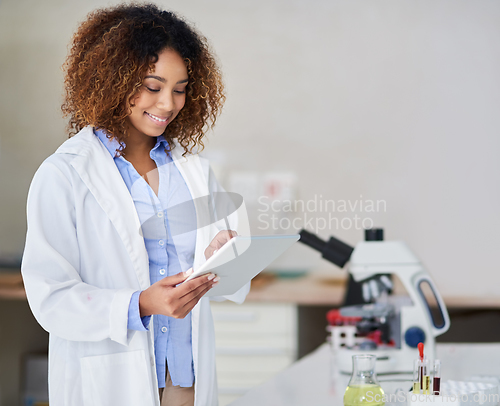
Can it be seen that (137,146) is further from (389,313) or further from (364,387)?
(389,313)

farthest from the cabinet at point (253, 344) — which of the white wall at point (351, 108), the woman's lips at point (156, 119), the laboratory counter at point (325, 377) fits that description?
the woman's lips at point (156, 119)

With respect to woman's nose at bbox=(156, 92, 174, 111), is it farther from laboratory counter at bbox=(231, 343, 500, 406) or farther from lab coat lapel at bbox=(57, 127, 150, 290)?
laboratory counter at bbox=(231, 343, 500, 406)

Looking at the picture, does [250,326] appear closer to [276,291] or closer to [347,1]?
[276,291]

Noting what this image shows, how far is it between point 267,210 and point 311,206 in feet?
0.80

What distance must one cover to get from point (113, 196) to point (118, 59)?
27cm

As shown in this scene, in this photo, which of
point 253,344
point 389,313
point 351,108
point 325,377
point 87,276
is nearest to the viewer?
point 87,276

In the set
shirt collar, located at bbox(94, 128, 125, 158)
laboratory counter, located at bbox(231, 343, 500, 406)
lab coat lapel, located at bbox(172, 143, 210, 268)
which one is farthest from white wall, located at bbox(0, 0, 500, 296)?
shirt collar, located at bbox(94, 128, 125, 158)

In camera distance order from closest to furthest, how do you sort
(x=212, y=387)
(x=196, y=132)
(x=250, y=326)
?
(x=212, y=387)
(x=196, y=132)
(x=250, y=326)

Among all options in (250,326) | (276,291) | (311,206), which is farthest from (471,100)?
(250,326)

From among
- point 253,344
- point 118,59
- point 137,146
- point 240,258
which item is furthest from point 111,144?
point 253,344

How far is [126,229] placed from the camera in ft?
3.36

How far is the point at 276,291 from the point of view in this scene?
251 cm

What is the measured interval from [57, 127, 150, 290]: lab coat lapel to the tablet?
15 cm

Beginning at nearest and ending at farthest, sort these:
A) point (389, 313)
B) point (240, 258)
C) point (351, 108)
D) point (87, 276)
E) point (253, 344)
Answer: point (240, 258) < point (87, 276) < point (389, 313) < point (253, 344) < point (351, 108)
